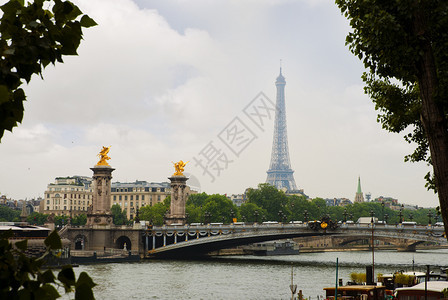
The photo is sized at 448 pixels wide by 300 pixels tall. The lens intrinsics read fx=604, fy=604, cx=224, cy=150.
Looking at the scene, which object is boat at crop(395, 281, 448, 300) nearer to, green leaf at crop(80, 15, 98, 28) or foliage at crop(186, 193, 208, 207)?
green leaf at crop(80, 15, 98, 28)

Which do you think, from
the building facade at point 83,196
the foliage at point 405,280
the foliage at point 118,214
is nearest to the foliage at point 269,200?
the foliage at point 118,214

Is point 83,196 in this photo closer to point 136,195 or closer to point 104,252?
point 136,195

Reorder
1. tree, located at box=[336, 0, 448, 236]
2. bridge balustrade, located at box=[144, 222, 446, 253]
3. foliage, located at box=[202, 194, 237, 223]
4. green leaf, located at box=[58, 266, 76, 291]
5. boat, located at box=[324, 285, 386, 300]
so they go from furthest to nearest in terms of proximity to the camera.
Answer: foliage, located at box=[202, 194, 237, 223], bridge balustrade, located at box=[144, 222, 446, 253], boat, located at box=[324, 285, 386, 300], tree, located at box=[336, 0, 448, 236], green leaf, located at box=[58, 266, 76, 291]

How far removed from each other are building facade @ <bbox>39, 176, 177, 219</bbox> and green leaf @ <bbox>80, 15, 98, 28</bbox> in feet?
592

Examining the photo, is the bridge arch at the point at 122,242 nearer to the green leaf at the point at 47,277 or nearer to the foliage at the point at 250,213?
the foliage at the point at 250,213

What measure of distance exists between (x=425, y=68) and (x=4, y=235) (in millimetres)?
8977

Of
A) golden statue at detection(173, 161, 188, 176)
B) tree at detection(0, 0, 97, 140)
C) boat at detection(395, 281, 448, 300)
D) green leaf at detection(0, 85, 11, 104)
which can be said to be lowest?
boat at detection(395, 281, 448, 300)

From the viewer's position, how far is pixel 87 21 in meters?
4.52

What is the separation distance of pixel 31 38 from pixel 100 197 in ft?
304

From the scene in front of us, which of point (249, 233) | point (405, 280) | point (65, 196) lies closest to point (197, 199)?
point (65, 196)

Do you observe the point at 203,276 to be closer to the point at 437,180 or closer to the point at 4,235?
the point at 437,180

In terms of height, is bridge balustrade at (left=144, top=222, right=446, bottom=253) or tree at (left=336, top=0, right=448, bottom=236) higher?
tree at (left=336, top=0, right=448, bottom=236)

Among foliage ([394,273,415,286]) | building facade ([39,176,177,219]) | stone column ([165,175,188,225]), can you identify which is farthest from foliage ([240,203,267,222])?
foliage ([394,273,415,286])

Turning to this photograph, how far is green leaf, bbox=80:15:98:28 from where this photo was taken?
4.49 m
